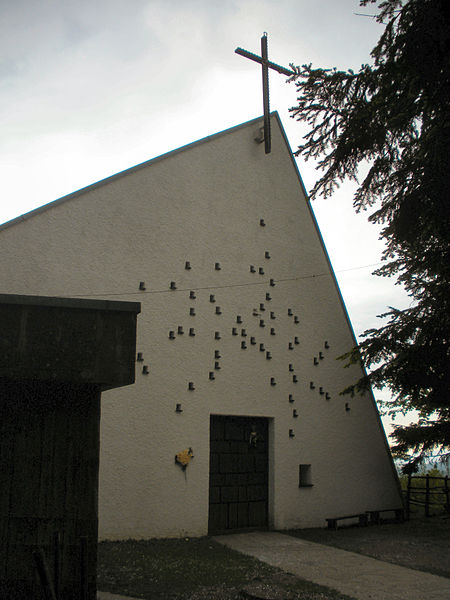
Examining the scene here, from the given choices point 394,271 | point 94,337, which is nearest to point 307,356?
point 394,271

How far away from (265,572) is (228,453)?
14.0ft

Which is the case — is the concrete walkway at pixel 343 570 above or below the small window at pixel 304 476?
below

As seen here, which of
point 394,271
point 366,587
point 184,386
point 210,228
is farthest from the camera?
point 210,228

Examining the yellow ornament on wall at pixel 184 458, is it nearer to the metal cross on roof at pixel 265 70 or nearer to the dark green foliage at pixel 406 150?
the dark green foliage at pixel 406 150

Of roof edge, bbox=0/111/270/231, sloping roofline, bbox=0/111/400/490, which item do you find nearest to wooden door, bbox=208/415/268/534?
sloping roofline, bbox=0/111/400/490

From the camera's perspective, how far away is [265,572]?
941cm

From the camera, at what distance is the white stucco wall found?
1195 cm

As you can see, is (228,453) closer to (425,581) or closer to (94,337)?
(425,581)

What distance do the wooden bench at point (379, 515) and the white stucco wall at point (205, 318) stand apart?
17cm

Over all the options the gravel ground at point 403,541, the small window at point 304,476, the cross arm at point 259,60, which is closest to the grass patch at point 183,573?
the gravel ground at point 403,541

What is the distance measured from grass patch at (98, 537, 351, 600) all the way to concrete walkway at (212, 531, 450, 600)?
1.34ft

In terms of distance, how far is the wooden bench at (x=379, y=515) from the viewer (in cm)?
1518

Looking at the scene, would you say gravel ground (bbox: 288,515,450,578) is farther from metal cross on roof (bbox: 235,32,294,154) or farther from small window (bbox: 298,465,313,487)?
metal cross on roof (bbox: 235,32,294,154)

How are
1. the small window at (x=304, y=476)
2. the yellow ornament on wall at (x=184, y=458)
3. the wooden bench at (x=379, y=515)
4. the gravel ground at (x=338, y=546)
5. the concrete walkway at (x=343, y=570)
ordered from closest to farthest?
the gravel ground at (x=338, y=546) < the concrete walkway at (x=343, y=570) < the yellow ornament on wall at (x=184, y=458) < the small window at (x=304, y=476) < the wooden bench at (x=379, y=515)
